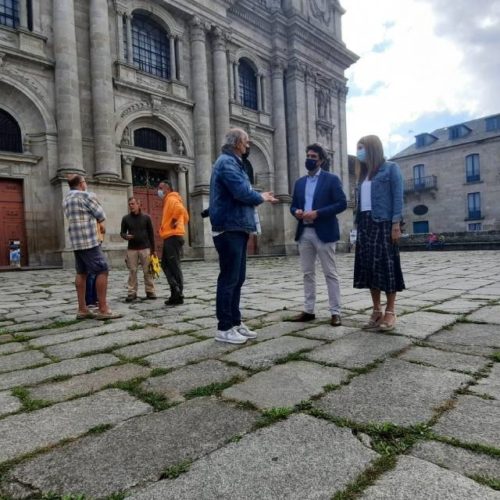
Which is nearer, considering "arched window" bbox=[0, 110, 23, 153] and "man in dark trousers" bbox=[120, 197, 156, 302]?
"man in dark trousers" bbox=[120, 197, 156, 302]

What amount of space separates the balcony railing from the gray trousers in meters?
38.2

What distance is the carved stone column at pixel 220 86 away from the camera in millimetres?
18266

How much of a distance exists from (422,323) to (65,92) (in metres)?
14.3

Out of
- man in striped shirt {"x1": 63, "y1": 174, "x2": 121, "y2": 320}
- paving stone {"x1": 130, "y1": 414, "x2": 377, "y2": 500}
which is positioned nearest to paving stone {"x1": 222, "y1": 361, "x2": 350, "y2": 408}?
paving stone {"x1": 130, "y1": 414, "x2": 377, "y2": 500}

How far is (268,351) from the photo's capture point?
9.92 feet

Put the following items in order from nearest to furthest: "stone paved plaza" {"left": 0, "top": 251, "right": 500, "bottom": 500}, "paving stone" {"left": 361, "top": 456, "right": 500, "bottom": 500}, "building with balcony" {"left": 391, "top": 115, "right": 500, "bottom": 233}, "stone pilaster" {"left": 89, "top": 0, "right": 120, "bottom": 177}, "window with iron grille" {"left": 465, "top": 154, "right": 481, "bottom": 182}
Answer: "paving stone" {"left": 361, "top": 456, "right": 500, "bottom": 500} < "stone paved plaza" {"left": 0, "top": 251, "right": 500, "bottom": 500} < "stone pilaster" {"left": 89, "top": 0, "right": 120, "bottom": 177} < "building with balcony" {"left": 391, "top": 115, "right": 500, "bottom": 233} < "window with iron grille" {"left": 465, "top": 154, "right": 481, "bottom": 182}

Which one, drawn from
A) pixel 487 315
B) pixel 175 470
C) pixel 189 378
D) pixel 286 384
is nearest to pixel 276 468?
pixel 175 470

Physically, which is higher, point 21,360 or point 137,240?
point 137,240

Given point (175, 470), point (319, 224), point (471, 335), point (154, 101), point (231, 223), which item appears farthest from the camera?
point (154, 101)

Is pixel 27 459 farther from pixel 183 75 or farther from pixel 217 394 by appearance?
pixel 183 75

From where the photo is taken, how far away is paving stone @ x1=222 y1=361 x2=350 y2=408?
2094 mm

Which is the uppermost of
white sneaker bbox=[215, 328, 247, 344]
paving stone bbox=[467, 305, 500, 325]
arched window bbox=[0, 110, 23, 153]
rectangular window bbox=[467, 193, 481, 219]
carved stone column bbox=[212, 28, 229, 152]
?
carved stone column bbox=[212, 28, 229, 152]

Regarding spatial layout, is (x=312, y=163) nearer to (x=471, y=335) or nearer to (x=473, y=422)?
(x=471, y=335)

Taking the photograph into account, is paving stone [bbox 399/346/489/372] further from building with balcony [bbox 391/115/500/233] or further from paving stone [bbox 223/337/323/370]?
building with balcony [bbox 391/115/500/233]
